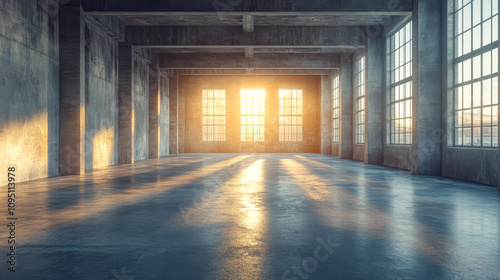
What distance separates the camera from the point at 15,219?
6.57 metres

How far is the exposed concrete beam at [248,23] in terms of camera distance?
60.2ft

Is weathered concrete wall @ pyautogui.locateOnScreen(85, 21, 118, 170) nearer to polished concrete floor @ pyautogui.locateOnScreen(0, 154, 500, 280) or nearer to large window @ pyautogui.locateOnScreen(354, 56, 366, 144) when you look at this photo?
polished concrete floor @ pyautogui.locateOnScreen(0, 154, 500, 280)

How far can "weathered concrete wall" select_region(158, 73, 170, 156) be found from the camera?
32.0 m

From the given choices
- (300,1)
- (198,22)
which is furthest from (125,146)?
(300,1)

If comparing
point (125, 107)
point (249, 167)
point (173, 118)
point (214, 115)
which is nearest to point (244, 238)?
point (249, 167)

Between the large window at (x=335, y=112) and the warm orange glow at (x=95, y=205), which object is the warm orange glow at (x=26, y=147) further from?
the large window at (x=335, y=112)

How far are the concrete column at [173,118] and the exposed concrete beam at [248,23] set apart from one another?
57.1 ft

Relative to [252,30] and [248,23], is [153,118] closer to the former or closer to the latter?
[252,30]

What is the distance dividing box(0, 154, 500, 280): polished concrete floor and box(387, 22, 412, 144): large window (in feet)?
27.7

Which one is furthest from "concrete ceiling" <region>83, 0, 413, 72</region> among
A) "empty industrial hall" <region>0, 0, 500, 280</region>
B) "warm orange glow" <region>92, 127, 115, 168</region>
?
"warm orange glow" <region>92, 127, 115, 168</region>

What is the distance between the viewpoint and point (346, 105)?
27.4m

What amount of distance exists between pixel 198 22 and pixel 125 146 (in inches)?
330

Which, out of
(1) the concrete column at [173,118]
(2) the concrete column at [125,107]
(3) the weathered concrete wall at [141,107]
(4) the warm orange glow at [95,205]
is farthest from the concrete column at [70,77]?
(1) the concrete column at [173,118]

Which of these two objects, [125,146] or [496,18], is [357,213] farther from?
[125,146]
